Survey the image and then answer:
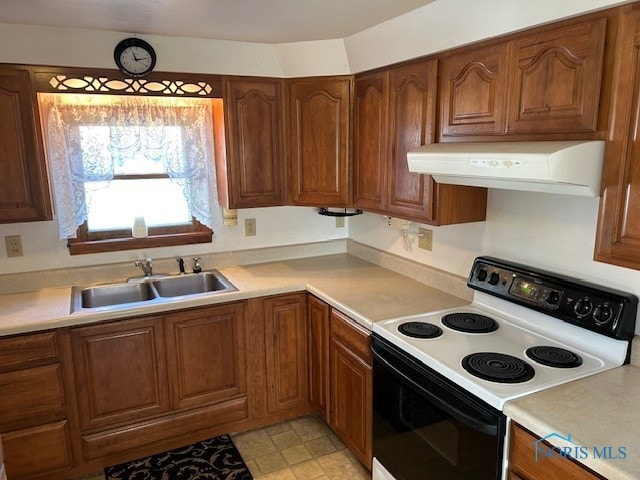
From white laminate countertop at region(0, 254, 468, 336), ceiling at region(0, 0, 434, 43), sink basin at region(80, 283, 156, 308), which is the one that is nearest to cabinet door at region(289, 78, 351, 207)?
ceiling at region(0, 0, 434, 43)

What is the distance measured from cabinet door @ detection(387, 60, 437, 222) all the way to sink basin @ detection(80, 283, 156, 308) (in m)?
1.51

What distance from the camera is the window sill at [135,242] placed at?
2723 mm

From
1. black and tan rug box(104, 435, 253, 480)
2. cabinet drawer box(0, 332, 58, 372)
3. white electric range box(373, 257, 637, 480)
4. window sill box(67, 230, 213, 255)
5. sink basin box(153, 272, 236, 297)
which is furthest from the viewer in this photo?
sink basin box(153, 272, 236, 297)

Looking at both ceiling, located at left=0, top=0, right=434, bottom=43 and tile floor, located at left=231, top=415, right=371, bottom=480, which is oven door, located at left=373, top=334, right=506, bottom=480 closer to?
tile floor, located at left=231, top=415, right=371, bottom=480

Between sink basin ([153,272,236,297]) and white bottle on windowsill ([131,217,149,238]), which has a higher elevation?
white bottle on windowsill ([131,217,149,238])

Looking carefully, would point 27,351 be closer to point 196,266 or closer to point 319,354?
point 196,266

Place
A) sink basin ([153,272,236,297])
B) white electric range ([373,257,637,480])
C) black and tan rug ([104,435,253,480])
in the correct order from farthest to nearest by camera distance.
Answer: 1. sink basin ([153,272,236,297])
2. black and tan rug ([104,435,253,480])
3. white electric range ([373,257,637,480])

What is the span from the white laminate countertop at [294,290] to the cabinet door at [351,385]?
10cm

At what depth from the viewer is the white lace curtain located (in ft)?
8.22

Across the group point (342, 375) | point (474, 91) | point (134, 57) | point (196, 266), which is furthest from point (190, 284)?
point (474, 91)

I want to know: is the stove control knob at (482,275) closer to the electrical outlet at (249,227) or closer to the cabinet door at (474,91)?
the cabinet door at (474,91)

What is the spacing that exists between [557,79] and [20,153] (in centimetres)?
239

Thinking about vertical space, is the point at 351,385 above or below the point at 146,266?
below

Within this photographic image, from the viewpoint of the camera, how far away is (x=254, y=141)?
111 inches
